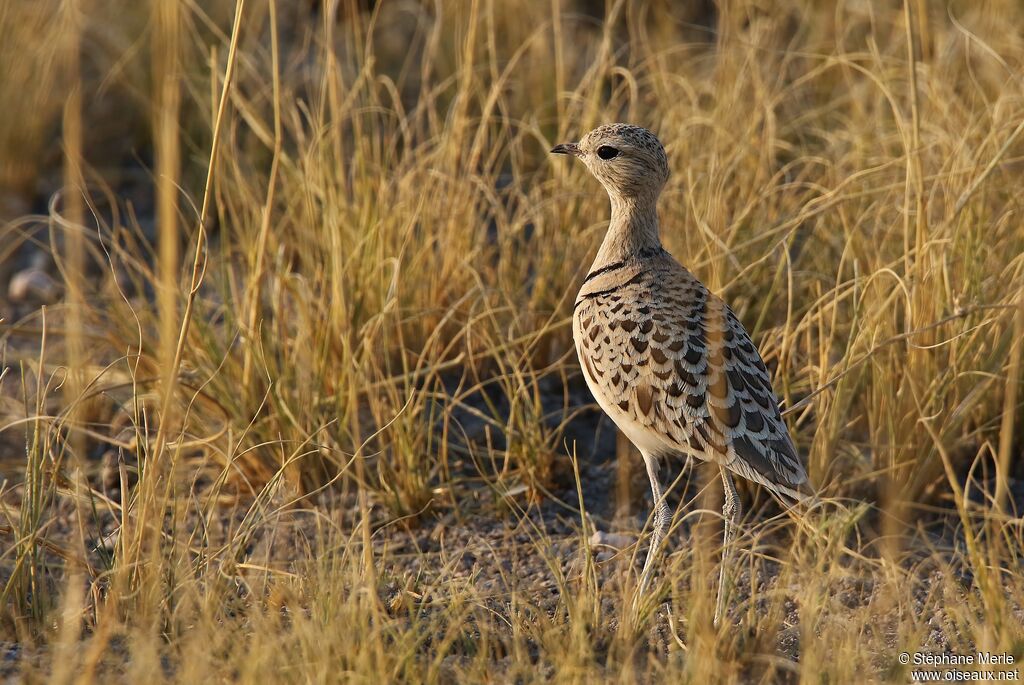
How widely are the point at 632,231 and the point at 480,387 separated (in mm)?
565

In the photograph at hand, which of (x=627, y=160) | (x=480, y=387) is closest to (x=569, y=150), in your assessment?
(x=627, y=160)

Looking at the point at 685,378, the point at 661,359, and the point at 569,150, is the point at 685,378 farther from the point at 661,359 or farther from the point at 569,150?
the point at 569,150

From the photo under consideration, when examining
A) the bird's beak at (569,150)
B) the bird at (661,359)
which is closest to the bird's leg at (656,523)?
the bird at (661,359)

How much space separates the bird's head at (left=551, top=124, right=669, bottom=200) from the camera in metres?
2.94

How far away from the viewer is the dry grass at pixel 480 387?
8.09 feet

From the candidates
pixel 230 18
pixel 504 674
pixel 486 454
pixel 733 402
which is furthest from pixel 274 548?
pixel 230 18

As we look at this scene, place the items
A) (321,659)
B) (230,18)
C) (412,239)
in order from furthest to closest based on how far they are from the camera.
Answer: (230,18) < (412,239) < (321,659)

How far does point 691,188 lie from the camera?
3.43 m

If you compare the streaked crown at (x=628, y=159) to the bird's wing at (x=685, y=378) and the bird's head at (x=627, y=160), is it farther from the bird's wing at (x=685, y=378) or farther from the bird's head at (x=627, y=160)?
the bird's wing at (x=685, y=378)

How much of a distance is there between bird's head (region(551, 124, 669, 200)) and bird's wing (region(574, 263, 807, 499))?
0.81ft

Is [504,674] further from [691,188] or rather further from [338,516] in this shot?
[691,188]

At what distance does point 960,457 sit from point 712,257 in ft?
2.88

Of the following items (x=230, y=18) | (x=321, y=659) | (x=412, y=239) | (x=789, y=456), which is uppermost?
(x=230, y=18)

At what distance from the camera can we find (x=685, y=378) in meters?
2.69
